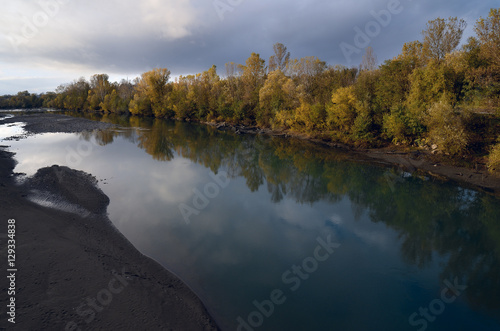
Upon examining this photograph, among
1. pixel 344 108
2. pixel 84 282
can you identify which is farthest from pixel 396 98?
pixel 84 282

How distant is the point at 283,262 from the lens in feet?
35.7

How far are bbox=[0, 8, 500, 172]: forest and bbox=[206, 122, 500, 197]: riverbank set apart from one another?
3.09 ft

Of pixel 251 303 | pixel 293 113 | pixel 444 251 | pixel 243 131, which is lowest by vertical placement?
pixel 251 303

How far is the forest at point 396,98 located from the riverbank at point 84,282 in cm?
2531

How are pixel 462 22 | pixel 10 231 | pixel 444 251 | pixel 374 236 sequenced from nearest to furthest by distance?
pixel 10 231 → pixel 444 251 → pixel 374 236 → pixel 462 22

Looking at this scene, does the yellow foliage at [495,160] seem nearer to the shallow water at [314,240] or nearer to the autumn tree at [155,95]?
the shallow water at [314,240]

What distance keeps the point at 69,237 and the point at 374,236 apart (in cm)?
1418

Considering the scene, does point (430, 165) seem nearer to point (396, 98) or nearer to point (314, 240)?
point (396, 98)

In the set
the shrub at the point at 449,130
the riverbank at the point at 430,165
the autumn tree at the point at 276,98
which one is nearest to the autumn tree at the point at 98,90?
the autumn tree at the point at 276,98

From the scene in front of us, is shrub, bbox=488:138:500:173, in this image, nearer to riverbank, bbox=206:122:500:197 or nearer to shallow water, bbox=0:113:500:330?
riverbank, bbox=206:122:500:197

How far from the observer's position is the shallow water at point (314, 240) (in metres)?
8.51

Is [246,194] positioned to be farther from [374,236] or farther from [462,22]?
[462,22]

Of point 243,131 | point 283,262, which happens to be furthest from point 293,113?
point 283,262

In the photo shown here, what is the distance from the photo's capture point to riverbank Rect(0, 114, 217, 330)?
6.81 m
